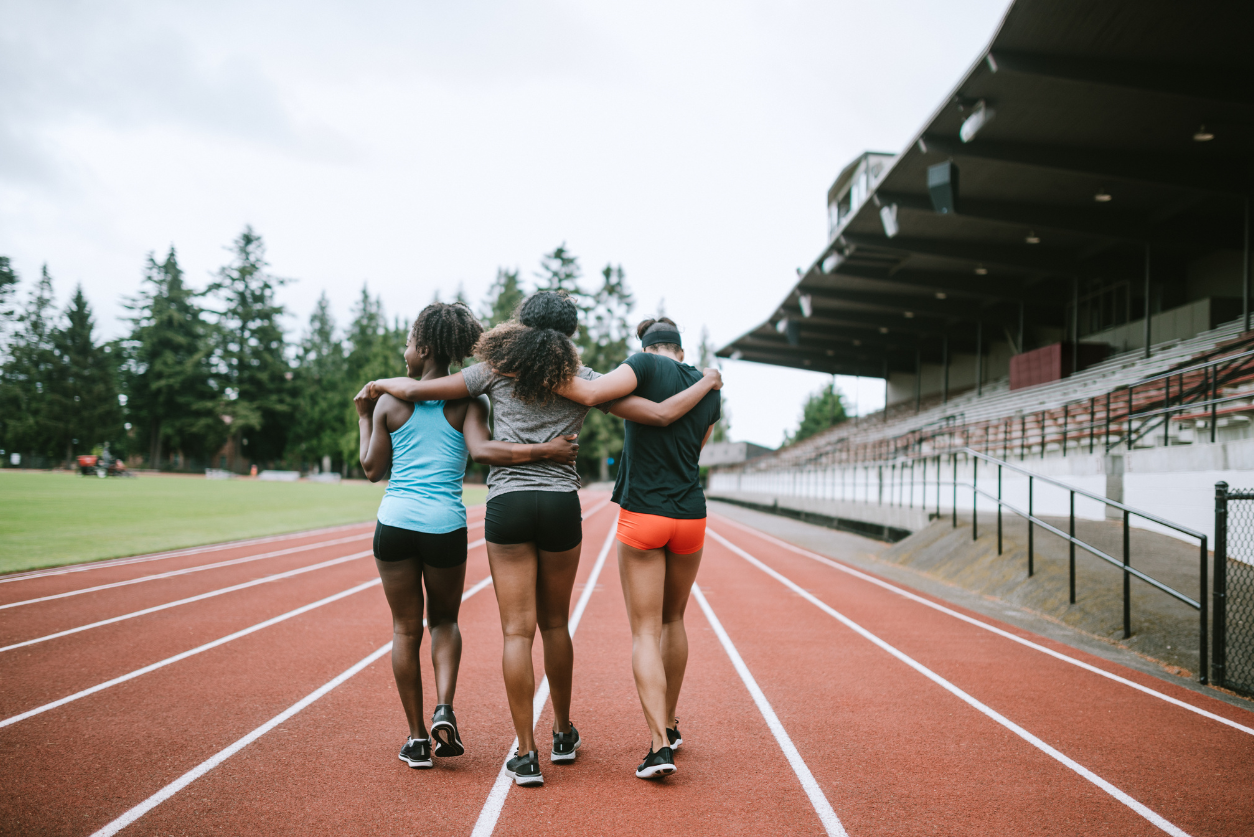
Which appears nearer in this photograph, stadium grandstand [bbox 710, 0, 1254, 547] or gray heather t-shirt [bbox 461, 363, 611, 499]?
gray heather t-shirt [bbox 461, 363, 611, 499]

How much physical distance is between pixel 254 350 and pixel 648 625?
245ft

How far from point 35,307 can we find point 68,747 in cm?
8688

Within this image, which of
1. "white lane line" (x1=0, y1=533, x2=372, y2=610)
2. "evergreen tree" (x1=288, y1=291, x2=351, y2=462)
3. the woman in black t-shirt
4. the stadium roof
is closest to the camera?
the woman in black t-shirt

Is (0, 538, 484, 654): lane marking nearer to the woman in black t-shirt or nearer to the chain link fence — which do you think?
the woman in black t-shirt

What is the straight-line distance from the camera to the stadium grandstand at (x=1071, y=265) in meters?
12.5

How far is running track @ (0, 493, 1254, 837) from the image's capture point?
124 inches

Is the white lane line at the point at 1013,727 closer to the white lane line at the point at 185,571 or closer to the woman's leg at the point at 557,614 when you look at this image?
the woman's leg at the point at 557,614

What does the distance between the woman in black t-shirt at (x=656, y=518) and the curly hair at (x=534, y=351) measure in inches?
3.6

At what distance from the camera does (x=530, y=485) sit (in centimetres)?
330

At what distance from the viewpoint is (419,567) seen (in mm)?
3553

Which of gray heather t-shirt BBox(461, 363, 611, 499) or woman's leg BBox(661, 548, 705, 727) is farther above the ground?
gray heather t-shirt BBox(461, 363, 611, 499)

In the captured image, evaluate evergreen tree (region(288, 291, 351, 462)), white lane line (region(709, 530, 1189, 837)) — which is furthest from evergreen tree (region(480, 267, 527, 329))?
white lane line (region(709, 530, 1189, 837))

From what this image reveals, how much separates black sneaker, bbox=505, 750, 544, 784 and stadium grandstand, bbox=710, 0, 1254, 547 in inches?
380

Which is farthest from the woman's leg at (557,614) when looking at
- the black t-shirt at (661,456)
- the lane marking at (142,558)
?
the lane marking at (142,558)
